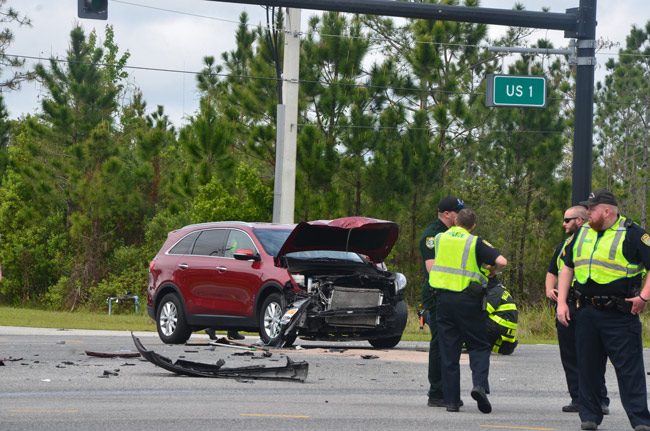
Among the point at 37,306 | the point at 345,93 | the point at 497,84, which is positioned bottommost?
the point at 37,306

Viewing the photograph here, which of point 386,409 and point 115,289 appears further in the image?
point 115,289

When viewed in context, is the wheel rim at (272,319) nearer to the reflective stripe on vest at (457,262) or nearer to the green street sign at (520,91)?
the green street sign at (520,91)

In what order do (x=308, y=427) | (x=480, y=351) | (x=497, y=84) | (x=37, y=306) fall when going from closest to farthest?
(x=308, y=427), (x=480, y=351), (x=497, y=84), (x=37, y=306)

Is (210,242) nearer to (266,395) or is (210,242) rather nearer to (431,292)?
(266,395)

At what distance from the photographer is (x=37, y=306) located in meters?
62.6

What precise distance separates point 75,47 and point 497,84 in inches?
1638

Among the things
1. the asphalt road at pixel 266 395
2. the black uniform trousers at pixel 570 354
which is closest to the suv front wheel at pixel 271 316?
the asphalt road at pixel 266 395

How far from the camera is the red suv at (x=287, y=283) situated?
17516 mm

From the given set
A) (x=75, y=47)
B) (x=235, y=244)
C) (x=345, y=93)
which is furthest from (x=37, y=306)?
(x=235, y=244)

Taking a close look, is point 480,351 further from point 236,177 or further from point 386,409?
point 236,177

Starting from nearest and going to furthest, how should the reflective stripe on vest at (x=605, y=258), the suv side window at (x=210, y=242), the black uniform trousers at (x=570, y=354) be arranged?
the reflective stripe on vest at (x=605, y=258)
the black uniform trousers at (x=570, y=354)
the suv side window at (x=210, y=242)

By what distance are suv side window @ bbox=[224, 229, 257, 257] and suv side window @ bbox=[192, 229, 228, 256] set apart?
0.14 meters

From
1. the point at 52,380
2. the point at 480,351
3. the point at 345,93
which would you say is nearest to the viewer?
the point at 480,351

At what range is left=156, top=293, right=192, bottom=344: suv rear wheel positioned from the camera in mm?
19172
